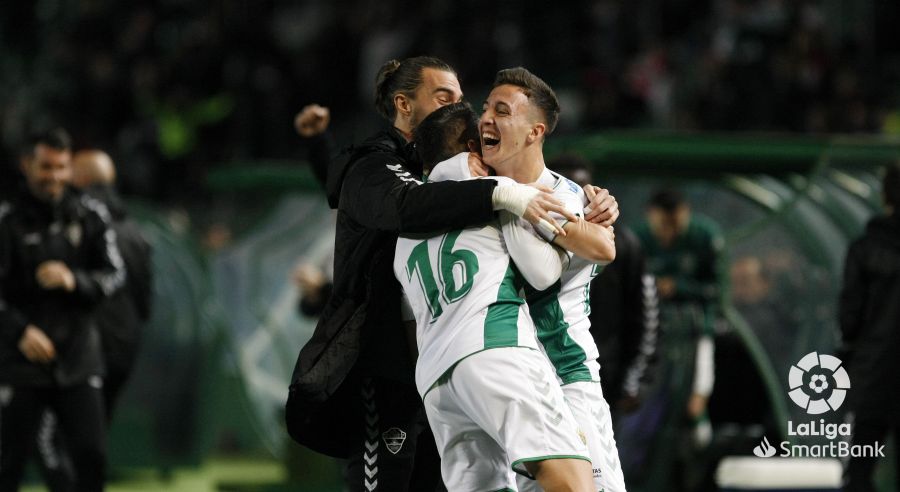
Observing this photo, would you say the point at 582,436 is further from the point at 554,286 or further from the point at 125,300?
the point at 125,300

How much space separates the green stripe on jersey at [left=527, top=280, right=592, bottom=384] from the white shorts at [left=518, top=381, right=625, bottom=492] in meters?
0.05

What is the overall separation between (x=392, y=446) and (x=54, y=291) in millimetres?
2891

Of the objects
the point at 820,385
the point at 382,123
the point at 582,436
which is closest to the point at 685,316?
the point at 820,385

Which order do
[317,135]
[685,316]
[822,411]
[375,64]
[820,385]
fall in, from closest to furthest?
[317,135], [820,385], [822,411], [685,316], [375,64]

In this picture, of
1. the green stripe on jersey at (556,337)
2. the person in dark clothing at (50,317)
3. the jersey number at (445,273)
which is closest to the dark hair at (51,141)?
the person in dark clothing at (50,317)

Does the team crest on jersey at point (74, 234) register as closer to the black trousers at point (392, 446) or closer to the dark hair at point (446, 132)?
the black trousers at point (392, 446)

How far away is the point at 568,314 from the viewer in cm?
526

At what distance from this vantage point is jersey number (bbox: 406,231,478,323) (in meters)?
4.82

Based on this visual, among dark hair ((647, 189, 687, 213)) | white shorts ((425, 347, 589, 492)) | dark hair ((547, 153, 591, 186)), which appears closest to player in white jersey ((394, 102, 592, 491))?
white shorts ((425, 347, 589, 492))

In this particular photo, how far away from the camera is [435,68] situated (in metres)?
5.56

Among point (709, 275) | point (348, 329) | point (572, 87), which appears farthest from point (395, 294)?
point (572, 87)

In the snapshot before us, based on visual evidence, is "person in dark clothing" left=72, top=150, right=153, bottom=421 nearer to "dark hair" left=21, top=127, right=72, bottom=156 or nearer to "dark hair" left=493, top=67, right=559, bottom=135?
"dark hair" left=21, top=127, right=72, bottom=156

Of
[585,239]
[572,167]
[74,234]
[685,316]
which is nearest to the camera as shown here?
[585,239]

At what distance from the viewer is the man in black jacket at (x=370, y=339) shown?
5258 mm
